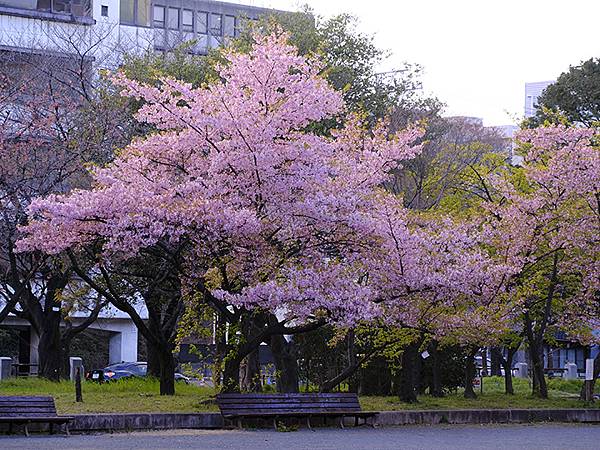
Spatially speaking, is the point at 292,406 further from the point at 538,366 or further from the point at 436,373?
the point at 538,366

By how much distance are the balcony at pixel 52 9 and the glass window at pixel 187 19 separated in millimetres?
9568

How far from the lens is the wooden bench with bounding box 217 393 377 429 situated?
16719 mm

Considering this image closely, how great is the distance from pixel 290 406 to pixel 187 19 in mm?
40427

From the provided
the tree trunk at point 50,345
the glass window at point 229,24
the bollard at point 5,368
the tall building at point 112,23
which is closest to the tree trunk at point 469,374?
the tree trunk at point 50,345

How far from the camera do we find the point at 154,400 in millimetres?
19344

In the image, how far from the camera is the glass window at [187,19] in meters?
53.6

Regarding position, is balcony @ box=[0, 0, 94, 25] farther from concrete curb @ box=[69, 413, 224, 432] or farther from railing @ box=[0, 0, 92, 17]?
concrete curb @ box=[69, 413, 224, 432]

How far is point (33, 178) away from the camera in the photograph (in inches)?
848

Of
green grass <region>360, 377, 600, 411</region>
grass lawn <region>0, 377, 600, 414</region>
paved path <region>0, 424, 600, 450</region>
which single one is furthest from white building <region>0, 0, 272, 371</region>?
paved path <region>0, 424, 600, 450</region>

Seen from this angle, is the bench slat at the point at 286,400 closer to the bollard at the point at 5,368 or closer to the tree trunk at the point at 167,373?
the tree trunk at the point at 167,373

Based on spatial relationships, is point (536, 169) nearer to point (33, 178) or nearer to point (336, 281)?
point (336, 281)

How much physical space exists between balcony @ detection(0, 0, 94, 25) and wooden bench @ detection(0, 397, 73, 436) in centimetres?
2541

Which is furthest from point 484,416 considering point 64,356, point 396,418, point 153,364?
point 64,356

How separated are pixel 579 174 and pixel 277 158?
8099mm
